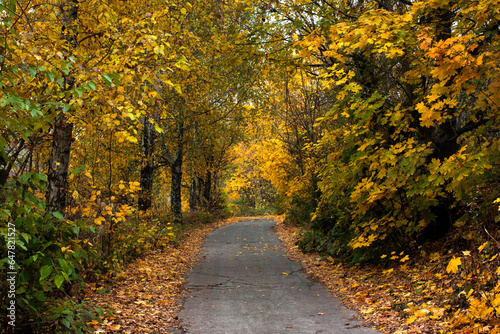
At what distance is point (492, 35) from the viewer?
18.8 feet

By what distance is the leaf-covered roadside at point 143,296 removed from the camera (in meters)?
4.88

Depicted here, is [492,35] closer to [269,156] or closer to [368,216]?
[368,216]

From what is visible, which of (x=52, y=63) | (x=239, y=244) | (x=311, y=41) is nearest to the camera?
(x=52, y=63)

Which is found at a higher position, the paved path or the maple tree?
the maple tree

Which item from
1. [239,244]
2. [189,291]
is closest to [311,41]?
[189,291]

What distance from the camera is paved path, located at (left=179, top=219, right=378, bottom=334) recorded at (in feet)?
16.5

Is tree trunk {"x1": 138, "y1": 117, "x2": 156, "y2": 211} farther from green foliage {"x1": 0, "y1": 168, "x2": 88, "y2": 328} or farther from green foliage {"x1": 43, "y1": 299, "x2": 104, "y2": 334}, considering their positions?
green foliage {"x1": 0, "y1": 168, "x2": 88, "y2": 328}

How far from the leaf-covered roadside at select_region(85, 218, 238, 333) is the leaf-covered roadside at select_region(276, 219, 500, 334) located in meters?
2.95

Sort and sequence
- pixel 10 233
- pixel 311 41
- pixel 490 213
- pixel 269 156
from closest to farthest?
pixel 10 233
pixel 311 41
pixel 490 213
pixel 269 156

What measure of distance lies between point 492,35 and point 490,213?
2.79 metres

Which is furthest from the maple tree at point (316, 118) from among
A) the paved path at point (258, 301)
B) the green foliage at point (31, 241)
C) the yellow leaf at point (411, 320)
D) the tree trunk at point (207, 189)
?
the tree trunk at point (207, 189)

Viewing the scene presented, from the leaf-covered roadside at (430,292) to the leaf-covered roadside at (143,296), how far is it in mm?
2953

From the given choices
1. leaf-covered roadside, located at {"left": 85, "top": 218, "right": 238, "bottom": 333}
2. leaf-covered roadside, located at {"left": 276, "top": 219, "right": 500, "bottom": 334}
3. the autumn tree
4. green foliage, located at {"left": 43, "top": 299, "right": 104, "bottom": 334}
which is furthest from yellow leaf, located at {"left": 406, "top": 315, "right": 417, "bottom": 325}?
green foliage, located at {"left": 43, "top": 299, "right": 104, "bottom": 334}

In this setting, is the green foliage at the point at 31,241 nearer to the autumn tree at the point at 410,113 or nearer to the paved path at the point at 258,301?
the paved path at the point at 258,301
